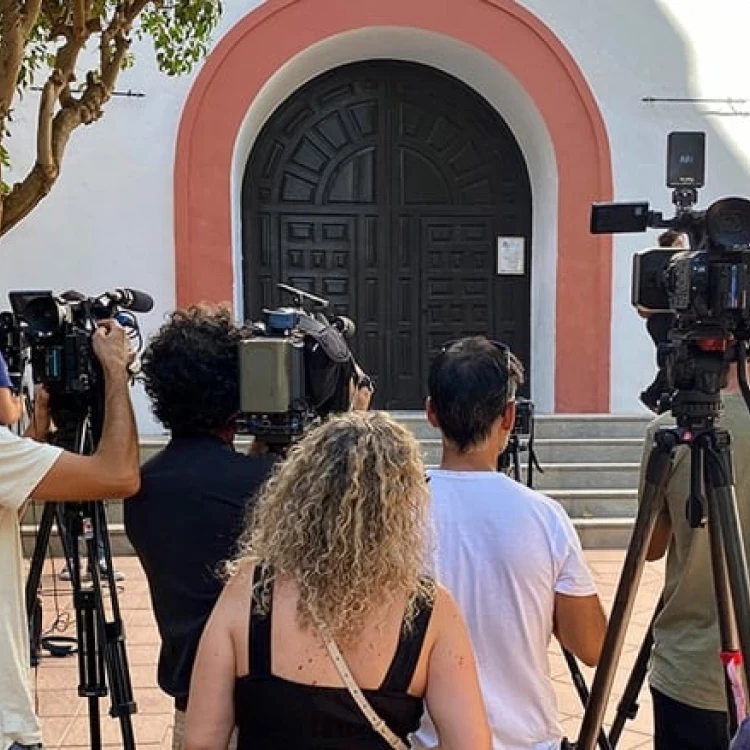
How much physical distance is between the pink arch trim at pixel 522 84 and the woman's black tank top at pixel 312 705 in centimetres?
645

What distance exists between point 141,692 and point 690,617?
2626mm

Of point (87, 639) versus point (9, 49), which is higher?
point (9, 49)

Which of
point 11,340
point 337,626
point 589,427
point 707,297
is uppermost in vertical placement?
point 707,297

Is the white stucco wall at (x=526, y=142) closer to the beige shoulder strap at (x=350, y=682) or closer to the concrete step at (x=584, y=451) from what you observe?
the concrete step at (x=584, y=451)

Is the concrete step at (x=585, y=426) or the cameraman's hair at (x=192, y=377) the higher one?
the cameraman's hair at (x=192, y=377)

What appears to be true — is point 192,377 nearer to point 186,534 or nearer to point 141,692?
point 186,534

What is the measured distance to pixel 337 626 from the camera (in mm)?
1440

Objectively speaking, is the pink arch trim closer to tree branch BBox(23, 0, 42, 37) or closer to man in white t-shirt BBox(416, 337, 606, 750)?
tree branch BBox(23, 0, 42, 37)

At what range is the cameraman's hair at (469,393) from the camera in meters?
1.88

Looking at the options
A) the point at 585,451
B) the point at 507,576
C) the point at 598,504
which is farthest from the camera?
the point at 585,451

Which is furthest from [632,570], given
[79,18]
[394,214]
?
[394,214]

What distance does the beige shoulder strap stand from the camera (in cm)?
143

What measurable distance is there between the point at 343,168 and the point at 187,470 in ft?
22.4

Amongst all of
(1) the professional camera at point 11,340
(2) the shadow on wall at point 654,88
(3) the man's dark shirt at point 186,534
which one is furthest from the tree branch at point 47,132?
(2) the shadow on wall at point 654,88
